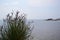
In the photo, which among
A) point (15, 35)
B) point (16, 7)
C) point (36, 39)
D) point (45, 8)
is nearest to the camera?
point (15, 35)

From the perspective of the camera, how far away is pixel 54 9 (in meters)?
2.90

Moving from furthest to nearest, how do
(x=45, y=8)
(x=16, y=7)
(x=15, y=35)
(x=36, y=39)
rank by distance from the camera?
(x=36, y=39)
(x=45, y=8)
(x=16, y=7)
(x=15, y=35)

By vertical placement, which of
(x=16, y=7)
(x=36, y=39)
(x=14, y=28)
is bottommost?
(x=36, y=39)

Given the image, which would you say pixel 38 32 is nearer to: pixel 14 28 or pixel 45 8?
pixel 45 8

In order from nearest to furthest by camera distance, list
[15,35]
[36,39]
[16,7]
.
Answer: [15,35] → [16,7] → [36,39]

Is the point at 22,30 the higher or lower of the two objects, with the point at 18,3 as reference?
lower

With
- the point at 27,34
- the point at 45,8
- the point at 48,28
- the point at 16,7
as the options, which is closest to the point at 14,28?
the point at 27,34

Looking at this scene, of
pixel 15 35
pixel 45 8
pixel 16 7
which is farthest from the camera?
pixel 45 8

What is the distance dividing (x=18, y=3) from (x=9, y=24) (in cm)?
66

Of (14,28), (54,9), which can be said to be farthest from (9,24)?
(54,9)

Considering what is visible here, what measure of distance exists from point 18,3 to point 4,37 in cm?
81

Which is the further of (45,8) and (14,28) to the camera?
(45,8)

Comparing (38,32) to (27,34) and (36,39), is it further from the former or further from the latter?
(27,34)

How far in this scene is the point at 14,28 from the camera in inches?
79.4
